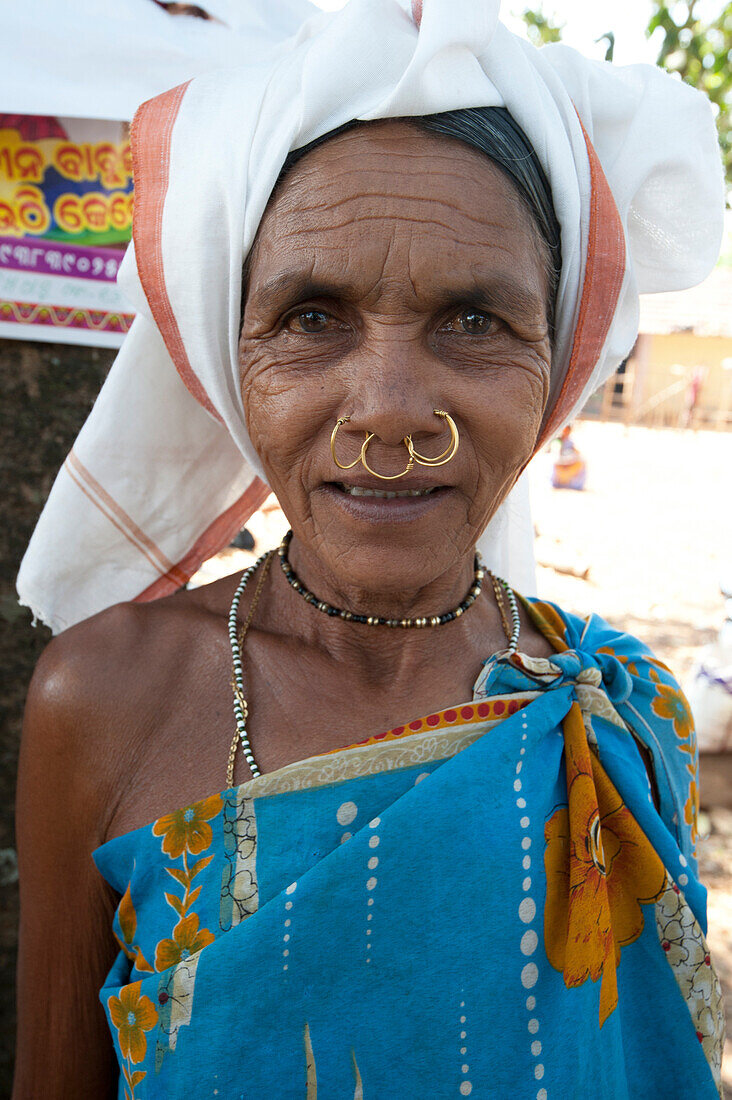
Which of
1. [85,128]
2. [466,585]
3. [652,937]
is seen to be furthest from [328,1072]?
[85,128]

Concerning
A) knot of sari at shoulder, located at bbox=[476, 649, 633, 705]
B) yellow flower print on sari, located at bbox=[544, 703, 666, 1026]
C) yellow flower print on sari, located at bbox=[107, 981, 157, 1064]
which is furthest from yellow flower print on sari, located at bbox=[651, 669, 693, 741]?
yellow flower print on sari, located at bbox=[107, 981, 157, 1064]

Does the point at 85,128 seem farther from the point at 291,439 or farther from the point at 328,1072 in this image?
the point at 328,1072

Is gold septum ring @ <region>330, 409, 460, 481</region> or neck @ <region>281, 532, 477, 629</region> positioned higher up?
gold septum ring @ <region>330, 409, 460, 481</region>

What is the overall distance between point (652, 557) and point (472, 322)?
940 centimetres

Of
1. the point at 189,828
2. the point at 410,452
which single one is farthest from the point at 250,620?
the point at 410,452

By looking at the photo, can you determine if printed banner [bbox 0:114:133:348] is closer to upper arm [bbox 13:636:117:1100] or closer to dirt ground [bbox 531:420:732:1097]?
upper arm [bbox 13:636:117:1100]

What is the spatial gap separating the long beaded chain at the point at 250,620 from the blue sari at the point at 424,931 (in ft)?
0.36

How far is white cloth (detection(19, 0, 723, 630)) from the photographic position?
130cm

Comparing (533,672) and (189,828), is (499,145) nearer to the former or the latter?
(533,672)

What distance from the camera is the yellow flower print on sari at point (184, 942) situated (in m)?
1.31

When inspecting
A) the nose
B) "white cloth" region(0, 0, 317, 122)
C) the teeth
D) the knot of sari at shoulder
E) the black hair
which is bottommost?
the knot of sari at shoulder

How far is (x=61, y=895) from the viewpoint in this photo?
4.81ft

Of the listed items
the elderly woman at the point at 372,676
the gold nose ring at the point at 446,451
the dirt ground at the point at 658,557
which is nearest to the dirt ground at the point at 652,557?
the dirt ground at the point at 658,557

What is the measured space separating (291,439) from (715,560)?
9850 millimetres
